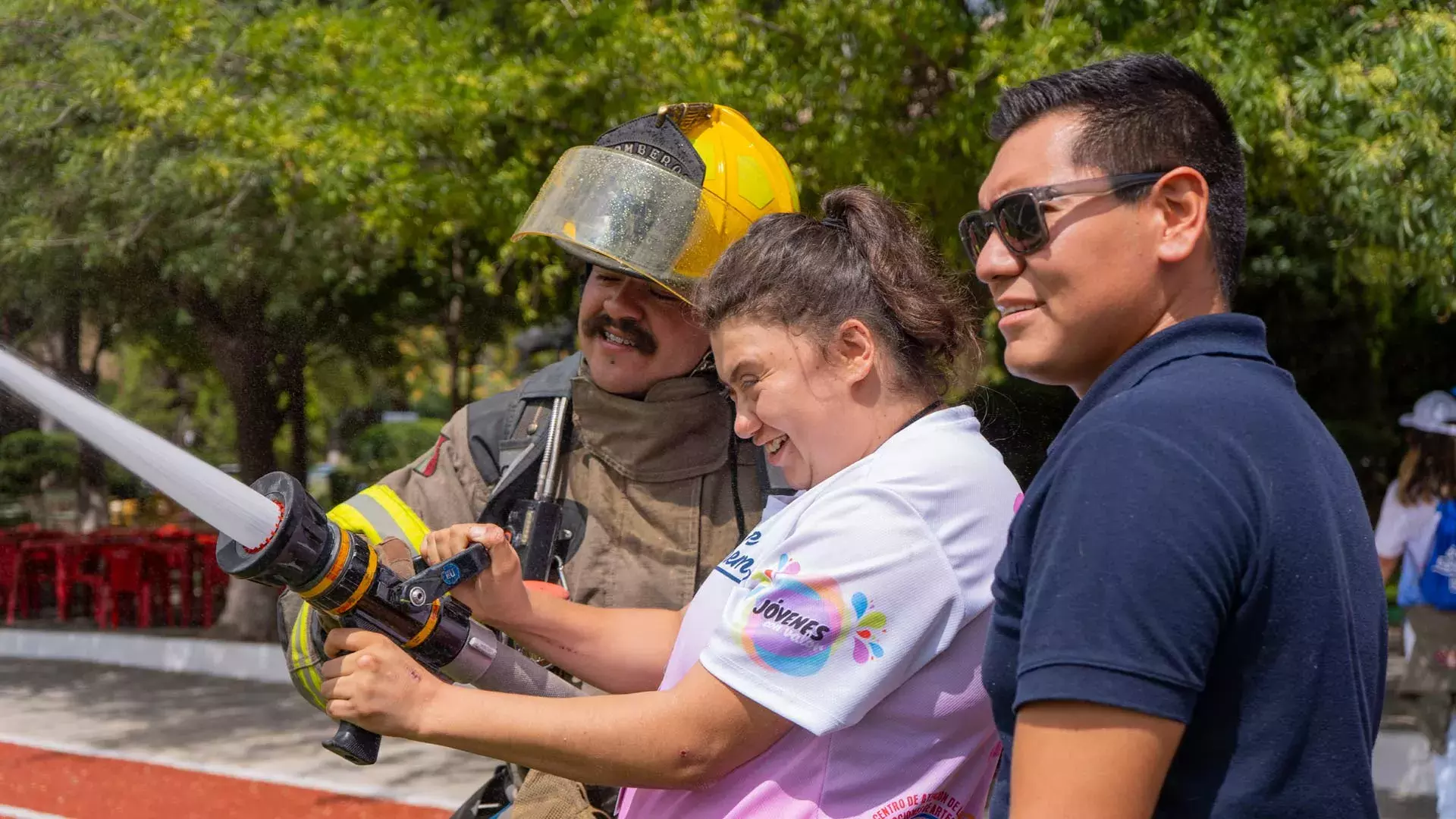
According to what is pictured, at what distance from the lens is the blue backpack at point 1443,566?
21.1ft

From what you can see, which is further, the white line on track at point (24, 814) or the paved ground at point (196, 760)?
the paved ground at point (196, 760)

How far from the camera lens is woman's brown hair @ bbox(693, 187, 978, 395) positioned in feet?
6.33

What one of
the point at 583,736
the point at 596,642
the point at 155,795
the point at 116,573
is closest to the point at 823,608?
the point at 583,736

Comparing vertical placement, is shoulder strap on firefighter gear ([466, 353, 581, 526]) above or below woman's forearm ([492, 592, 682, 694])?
above

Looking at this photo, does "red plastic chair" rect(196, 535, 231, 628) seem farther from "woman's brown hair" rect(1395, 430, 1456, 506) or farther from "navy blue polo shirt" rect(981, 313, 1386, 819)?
"navy blue polo shirt" rect(981, 313, 1386, 819)

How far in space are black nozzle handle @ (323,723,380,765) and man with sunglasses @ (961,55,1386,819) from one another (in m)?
0.86

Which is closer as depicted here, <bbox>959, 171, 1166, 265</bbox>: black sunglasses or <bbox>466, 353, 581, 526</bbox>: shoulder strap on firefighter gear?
<bbox>959, 171, 1166, 265</bbox>: black sunglasses

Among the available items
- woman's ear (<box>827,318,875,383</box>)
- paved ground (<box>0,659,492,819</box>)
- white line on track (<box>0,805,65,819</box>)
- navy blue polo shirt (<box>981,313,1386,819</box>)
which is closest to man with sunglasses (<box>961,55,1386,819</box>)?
navy blue polo shirt (<box>981,313,1386,819</box>)

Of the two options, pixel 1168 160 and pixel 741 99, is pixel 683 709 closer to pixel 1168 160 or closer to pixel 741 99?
pixel 1168 160

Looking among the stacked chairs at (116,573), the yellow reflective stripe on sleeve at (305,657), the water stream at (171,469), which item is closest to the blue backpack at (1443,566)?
the yellow reflective stripe on sleeve at (305,657)

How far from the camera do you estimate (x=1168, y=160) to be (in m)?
1.46

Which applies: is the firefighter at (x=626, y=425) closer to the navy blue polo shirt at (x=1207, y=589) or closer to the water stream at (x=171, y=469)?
the water stream at (x=171, y=469)

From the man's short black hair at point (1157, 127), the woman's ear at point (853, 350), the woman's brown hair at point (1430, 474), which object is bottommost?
the woman's brown hair at point (1430, 474)

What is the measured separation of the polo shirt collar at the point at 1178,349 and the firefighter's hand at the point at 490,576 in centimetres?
104
